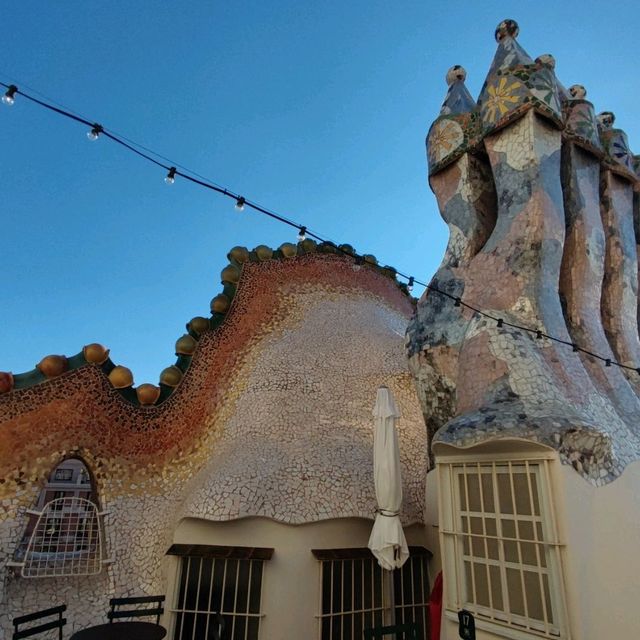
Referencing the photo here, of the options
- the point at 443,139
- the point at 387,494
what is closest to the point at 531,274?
the point at 443,139

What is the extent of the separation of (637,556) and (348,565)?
3045 mm

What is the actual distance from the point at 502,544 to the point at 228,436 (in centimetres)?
405

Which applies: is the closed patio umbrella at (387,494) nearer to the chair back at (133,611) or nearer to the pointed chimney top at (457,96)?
the chair back at (133,611)

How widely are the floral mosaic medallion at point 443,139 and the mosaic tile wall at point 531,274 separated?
21 millimetres

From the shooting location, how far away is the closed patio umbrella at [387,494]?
4.87m

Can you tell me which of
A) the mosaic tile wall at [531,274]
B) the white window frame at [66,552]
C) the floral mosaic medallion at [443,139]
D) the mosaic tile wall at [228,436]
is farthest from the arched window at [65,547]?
the floral mosaic medallion at [443,139]

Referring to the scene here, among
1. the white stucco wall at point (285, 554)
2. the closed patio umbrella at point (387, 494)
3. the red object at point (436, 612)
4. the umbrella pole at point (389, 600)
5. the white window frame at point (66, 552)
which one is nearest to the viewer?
the red object at point (436, 612)

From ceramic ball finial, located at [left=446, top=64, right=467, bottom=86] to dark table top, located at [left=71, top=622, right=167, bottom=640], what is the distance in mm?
9104

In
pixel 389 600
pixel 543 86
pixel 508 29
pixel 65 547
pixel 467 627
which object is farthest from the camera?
pixel 508 29

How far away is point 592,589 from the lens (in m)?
3.78

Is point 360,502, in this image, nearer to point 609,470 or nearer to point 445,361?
point 445,361

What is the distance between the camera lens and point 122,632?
4.24 metres

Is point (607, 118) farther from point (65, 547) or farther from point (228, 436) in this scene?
point (65, 547)

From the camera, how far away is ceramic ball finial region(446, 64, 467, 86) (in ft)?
27.5
